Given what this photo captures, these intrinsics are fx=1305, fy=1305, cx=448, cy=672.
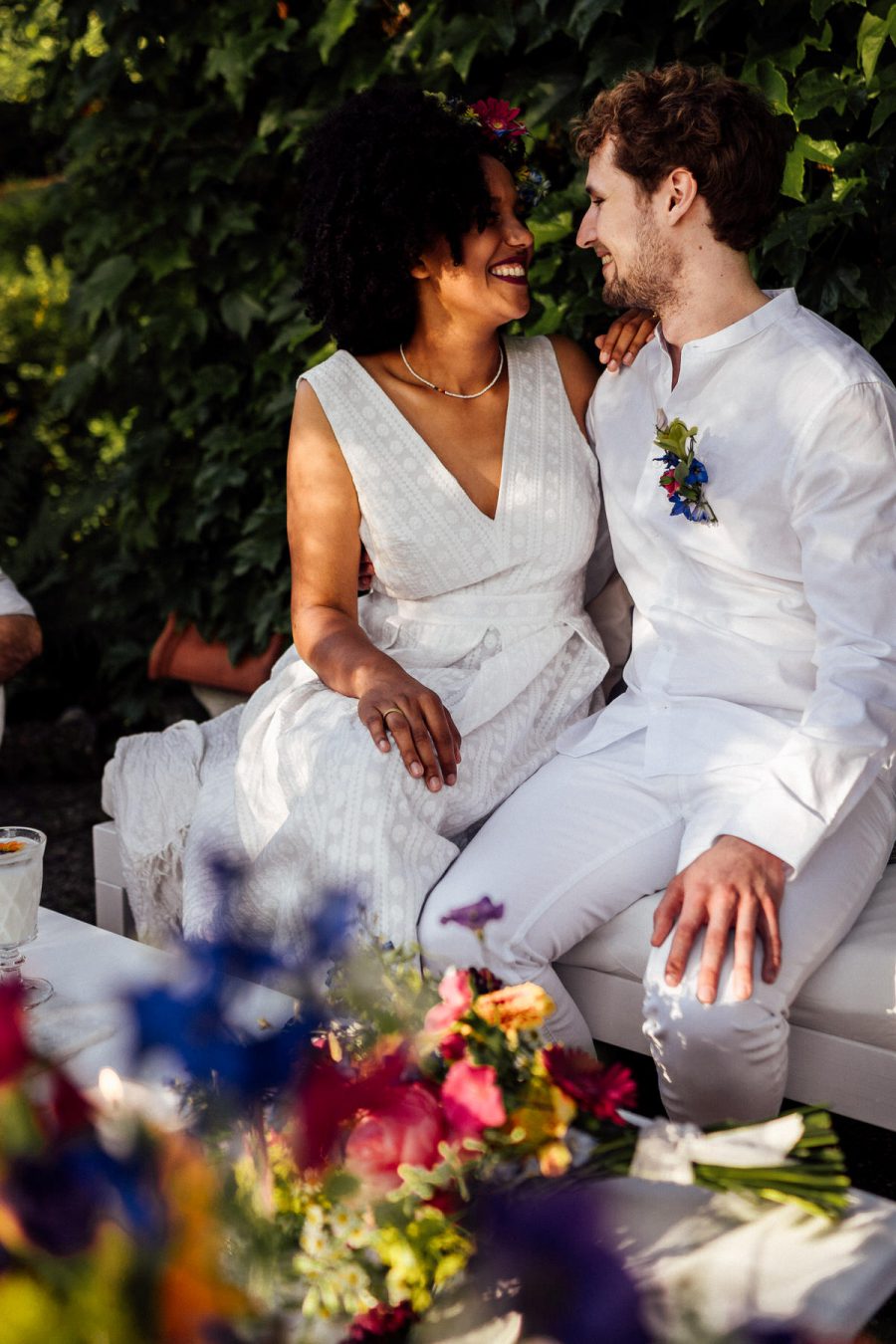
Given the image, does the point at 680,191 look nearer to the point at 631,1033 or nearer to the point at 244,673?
the point at 631,1033

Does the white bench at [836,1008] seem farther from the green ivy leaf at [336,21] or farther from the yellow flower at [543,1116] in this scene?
the green ivy leaf at [336,21]

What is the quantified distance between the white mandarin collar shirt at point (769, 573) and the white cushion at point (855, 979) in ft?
0.50

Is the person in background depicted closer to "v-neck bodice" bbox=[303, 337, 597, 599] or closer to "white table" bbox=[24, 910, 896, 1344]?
"v-neck bodice" bbox=[303, 337, 597, 599]

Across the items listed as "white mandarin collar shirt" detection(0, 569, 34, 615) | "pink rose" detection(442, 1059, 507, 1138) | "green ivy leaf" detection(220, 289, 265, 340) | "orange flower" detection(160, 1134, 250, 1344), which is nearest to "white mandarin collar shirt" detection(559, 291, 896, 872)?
"pink rose" detection(442, 1059, 507, 1138)

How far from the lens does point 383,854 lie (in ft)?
6.72

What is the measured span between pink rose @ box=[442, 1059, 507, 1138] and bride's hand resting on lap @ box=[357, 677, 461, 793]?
1023 millimetres

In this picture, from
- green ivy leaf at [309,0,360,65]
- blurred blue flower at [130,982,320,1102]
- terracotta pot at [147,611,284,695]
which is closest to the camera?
blurred blue flower at [130,982,320,1102]

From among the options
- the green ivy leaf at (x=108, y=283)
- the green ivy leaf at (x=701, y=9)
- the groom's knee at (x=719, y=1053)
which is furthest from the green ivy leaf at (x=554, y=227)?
the groom's knee at (x=719, y=1053)

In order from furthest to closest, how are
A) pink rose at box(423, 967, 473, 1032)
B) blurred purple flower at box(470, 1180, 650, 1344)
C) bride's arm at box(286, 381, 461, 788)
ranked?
1. bride's arm at box(286, 381, 461, 788)
2. pink rose at box(423, 967, 473, 1032)
3. blurred purple flower at box(470, 1180, 650, 1344)

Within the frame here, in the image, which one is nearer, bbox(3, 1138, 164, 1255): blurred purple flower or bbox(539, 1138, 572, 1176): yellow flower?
bbox(3, 1138, 164, 1255): blurred purple flower

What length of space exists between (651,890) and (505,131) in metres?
1.42

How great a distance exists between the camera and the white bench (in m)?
1.75

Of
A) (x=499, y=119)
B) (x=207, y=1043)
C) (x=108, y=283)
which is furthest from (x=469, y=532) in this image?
(x=108, y=283)

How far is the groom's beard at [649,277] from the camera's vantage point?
2.19m
